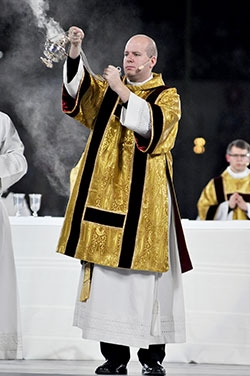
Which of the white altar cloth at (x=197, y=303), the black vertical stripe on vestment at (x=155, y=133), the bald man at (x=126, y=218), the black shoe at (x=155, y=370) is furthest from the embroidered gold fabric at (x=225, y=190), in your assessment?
the black vertical stripe on vestment at (x=155, y=133)

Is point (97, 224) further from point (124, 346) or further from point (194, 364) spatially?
point (194, 364)

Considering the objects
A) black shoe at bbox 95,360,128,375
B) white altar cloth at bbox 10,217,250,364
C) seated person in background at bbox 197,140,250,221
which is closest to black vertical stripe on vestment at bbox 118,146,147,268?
black shoe at bbox 95,360,128,375

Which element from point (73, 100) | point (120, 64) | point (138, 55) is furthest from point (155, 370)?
point (120, 64)

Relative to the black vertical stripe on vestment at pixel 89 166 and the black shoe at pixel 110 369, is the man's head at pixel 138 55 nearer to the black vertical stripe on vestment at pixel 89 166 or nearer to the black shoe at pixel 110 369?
the black vertical stripe on vestment at pixel 89 166

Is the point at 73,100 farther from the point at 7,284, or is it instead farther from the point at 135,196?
the point at 7,284

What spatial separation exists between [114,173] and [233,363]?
141cm

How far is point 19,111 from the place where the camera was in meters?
9.09

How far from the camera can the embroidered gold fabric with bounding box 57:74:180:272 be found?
344 cm

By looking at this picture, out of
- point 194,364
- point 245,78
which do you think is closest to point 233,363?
point 194,364

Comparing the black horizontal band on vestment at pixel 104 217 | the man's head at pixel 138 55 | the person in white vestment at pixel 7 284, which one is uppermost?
the man's head at pixel 138 55

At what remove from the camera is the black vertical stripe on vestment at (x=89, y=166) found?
347 centimetres

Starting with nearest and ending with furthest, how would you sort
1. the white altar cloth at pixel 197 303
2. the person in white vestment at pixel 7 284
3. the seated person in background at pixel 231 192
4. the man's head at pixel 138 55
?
the man's head at pixel 138 55 → the person in white vestment at pixel 7 284 → the white altar cloth at pixel 197 303 → the seated person in background at pixel 231 192

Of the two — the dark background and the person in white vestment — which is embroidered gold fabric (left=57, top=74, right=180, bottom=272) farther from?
the dark background

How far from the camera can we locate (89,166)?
3537 mm
